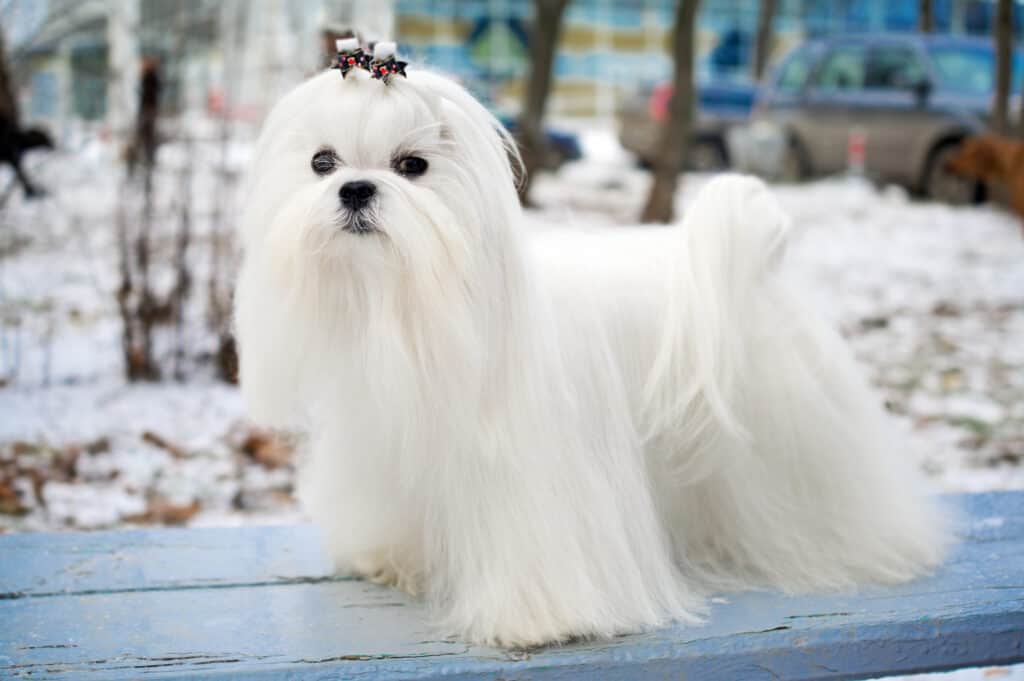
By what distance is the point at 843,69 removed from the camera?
11.8m

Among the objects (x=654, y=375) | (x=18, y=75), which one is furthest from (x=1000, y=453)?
(x=18, y=75)

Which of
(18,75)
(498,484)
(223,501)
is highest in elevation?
(18,75)

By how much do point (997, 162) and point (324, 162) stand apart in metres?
6.12

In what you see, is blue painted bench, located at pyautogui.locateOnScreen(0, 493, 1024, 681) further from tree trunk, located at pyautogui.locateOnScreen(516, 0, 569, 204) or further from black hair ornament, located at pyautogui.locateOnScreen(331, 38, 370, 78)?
tree trunk, located at pyautogui.locateOnScreen(516, 0, 569, 204)

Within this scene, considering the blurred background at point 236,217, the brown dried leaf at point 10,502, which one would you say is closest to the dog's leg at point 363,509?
the blurred background at point 236,217

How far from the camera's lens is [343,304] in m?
1.83

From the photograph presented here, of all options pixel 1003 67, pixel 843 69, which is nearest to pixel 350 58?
pixel 1003 67

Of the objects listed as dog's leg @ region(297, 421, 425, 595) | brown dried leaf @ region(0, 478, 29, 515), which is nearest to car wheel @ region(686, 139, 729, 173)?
brown dried leaf @ region(0, 478, 29, 515)

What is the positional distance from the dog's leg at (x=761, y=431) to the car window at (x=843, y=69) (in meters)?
10.2

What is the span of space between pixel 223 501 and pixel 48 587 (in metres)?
1.52

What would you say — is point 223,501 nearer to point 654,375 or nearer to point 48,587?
point 48,587

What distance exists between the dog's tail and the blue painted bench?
33 centimetres

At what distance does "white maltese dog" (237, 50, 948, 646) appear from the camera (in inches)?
70.2

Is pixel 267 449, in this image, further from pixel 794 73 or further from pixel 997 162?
pixel 794 73
